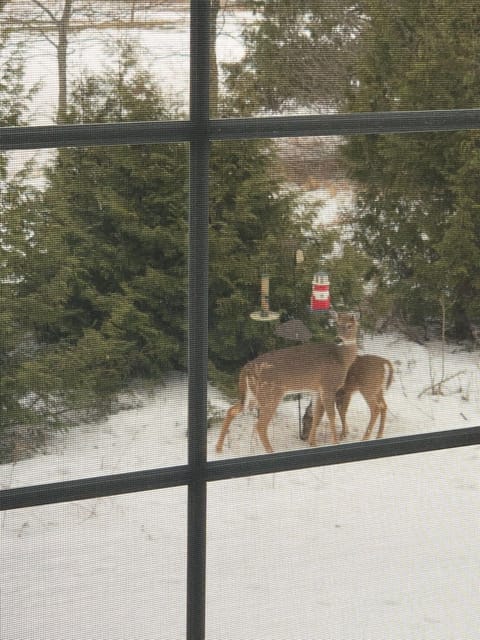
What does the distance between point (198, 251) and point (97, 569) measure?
61 cm

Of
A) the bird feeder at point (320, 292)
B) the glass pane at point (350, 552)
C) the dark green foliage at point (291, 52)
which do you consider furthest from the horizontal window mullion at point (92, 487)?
the dark green foliage at point (291, 52)

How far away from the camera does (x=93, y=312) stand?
1.60 metres

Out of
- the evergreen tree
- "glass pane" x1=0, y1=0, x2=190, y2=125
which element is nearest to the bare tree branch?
"glass pane" x1=0, y1=0, x2=190, y2=125

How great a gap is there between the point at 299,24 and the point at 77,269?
576mm

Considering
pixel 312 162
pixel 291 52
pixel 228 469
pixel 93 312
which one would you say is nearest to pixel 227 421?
pixel 228 469

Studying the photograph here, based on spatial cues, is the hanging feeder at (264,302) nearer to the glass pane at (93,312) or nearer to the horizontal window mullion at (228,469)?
the glass pane at (93,312)

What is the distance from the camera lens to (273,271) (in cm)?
168

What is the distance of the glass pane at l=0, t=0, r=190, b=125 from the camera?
147 centimetres

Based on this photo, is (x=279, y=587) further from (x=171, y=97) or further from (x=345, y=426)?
(x=171, y=97)

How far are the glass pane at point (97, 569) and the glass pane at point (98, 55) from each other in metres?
0.65

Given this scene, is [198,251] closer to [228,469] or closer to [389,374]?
[228,469]

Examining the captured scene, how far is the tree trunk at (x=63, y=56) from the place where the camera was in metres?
1.49

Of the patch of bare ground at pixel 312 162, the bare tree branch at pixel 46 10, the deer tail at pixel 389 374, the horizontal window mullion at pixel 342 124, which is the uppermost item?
the bare tree branch at pixel 46 10

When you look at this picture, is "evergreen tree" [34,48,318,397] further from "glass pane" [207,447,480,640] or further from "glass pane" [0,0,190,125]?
"glass pane" [207,447,480,640]
